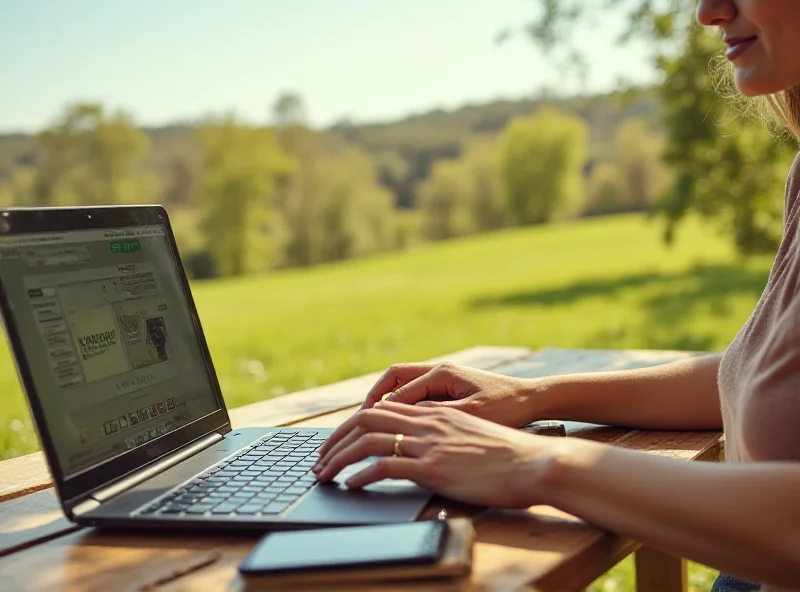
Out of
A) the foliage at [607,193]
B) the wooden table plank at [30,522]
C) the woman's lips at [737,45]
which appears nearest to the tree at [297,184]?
the foliage at [607,193]

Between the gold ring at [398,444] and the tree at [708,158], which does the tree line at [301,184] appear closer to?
the tree at [708,158]

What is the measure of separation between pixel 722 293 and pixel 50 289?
43.4 feet

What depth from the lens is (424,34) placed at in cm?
6128

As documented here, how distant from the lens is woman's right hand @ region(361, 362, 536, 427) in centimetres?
172

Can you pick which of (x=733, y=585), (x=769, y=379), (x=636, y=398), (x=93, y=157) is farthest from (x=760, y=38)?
(x=93, y=157)

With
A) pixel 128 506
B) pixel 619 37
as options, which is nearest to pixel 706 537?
pixel 128 506

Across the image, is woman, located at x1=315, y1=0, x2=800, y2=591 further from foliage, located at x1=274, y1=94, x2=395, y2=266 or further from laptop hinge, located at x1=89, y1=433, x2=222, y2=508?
foliage, located at x1=274, y1=94, x2=395, y2=266

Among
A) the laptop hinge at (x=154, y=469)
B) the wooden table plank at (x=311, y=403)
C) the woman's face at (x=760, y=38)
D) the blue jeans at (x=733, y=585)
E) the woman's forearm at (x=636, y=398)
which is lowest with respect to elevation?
the blue jeans at (x=733, y=585)

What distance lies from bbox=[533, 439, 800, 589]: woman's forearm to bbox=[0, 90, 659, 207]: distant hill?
148 ft

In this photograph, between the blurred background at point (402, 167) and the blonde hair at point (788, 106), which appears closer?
the blonde hair at point (788, 106)

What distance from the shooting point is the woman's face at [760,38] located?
1490 mm

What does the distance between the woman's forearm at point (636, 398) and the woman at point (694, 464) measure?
0.13 meters

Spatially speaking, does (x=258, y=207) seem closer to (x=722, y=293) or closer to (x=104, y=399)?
(x=722, y=293)

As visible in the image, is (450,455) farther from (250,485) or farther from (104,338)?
(104,338)
